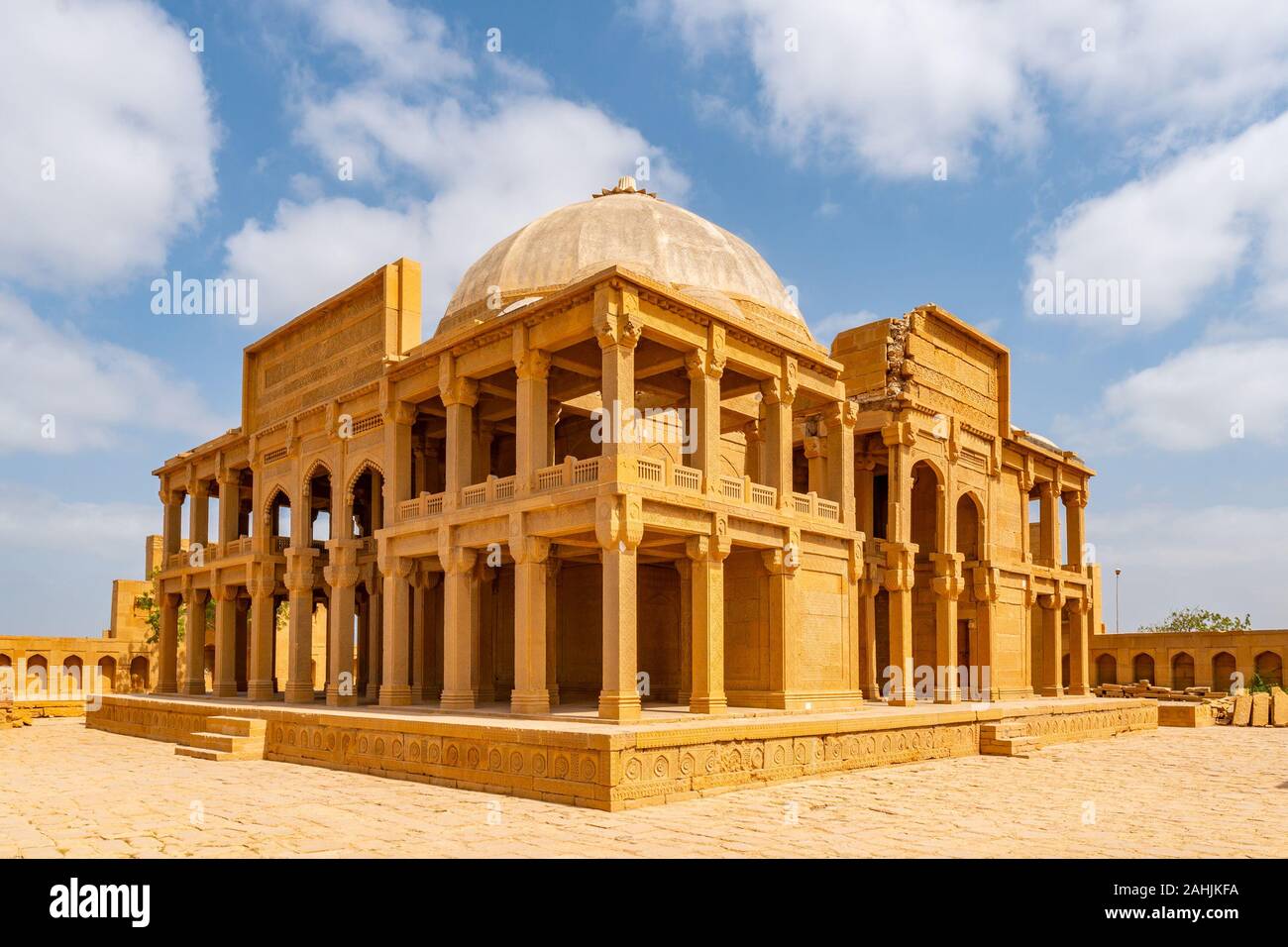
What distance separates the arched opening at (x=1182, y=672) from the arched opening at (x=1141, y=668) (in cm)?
113

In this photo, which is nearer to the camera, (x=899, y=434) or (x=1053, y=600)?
(x=899, y=434)

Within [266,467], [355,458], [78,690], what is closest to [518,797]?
[355,458]

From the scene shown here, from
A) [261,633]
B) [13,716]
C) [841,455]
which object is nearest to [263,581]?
[261,633]

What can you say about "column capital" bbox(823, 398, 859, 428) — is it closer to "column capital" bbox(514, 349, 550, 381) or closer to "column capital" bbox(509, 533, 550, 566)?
"column capital" bbox(514, 349, 550, 381)

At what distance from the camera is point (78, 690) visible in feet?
143

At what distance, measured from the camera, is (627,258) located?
2847 centimetres

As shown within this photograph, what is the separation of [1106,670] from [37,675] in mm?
46072

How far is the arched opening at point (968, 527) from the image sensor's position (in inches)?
1242

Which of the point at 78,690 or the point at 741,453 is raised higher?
the point at 741,453

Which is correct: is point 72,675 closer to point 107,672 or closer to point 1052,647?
point 107,672

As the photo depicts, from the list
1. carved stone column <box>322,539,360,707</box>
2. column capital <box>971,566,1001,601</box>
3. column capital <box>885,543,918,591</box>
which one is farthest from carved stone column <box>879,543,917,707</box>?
carved stone column <box>322,539,360,707</box>
